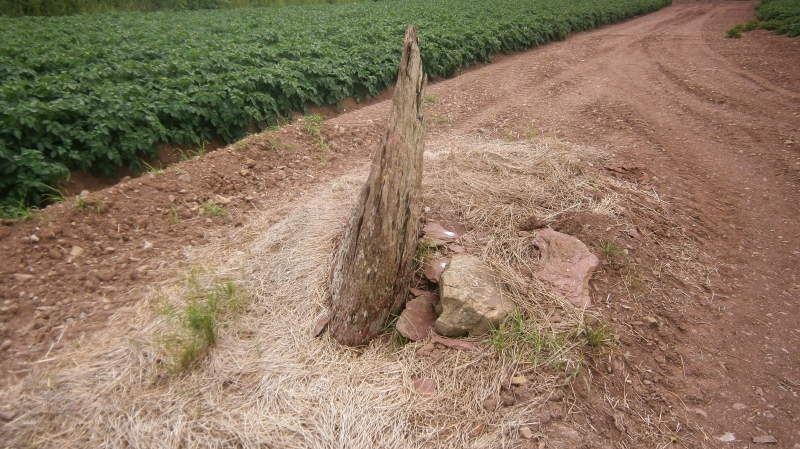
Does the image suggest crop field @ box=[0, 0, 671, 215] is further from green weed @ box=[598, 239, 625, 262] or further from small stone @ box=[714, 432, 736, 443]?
small stone @ box=[714, 432, 736, 443]

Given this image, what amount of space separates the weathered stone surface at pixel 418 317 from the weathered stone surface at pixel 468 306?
0.30 feet

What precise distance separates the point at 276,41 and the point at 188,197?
A: 16.5ft

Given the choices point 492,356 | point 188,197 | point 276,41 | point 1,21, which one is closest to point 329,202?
point 188,197

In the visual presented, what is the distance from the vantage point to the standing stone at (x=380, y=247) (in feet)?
8.41

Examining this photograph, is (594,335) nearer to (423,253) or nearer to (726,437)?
(726,437)

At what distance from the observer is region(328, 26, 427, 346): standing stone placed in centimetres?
256

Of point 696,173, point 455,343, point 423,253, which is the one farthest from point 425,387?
point 696,173

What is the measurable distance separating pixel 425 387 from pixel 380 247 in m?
0.78

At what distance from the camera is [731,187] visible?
4320 millimetres

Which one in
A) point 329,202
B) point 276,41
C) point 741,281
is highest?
point 276,41

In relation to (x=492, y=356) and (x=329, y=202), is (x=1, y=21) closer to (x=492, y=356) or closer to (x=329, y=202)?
(x=329, y=202)

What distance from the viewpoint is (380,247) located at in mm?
2551

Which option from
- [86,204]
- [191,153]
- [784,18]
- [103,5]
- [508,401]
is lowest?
[508,401]

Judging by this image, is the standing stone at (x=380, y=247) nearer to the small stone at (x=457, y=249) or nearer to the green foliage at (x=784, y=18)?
the small stone at (x=457, y=249)
